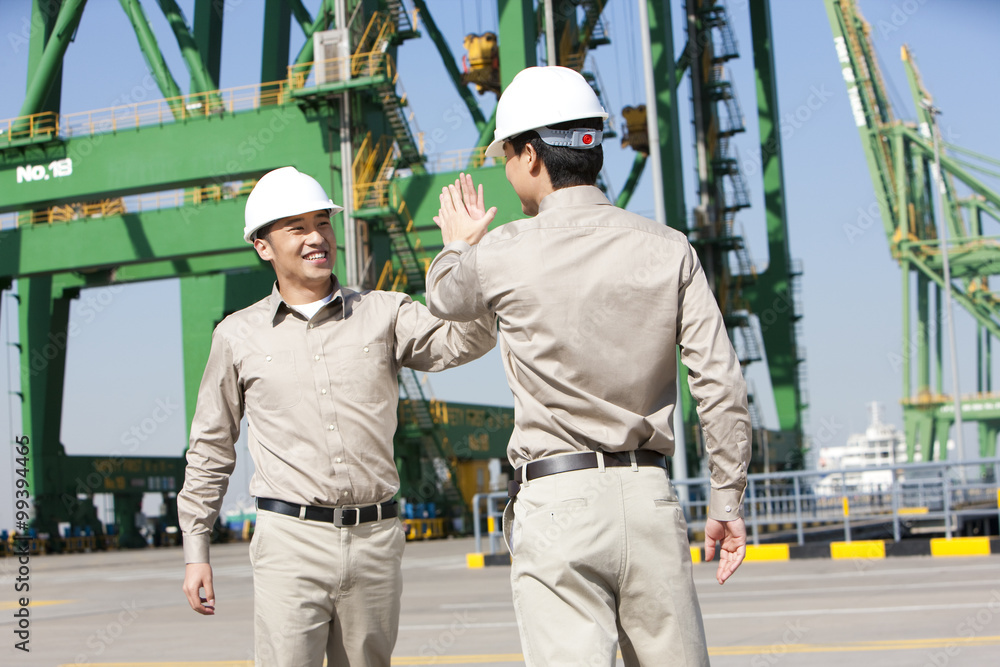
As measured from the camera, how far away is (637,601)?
8.96 feet

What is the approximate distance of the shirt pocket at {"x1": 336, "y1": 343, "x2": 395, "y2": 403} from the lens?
374 cm

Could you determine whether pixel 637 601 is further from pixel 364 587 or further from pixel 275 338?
pixel 275 338

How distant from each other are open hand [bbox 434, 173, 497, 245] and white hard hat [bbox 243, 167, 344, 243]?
667mm

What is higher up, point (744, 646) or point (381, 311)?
point (381, 311)

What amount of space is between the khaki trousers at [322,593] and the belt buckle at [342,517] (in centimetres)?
2

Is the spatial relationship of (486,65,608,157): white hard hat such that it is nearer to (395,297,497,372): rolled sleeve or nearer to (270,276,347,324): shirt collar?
(395,297,497,372): rolled sleeve

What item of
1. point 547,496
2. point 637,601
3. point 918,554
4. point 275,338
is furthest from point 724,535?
point 918,554

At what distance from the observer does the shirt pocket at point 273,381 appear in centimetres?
375

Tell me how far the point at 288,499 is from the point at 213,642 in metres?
5.14

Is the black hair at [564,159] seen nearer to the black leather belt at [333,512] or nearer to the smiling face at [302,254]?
the smiling face at [302,254]

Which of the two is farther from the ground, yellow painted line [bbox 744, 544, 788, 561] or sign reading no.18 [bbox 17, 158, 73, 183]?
sign reading no.18 [bbox 17, 158, 73, 183]

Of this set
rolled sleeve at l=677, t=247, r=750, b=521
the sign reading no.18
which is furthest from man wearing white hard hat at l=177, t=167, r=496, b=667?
the sign reading no.18

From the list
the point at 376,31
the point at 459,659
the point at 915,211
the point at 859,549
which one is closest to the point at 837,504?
the point at 859,549

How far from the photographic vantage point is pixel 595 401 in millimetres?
2766
